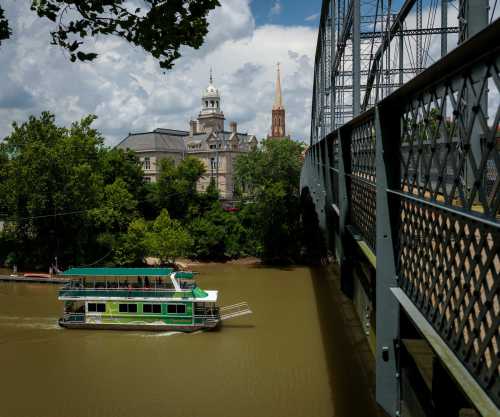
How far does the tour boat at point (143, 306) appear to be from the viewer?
58.5 feet

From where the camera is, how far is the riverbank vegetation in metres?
28.6

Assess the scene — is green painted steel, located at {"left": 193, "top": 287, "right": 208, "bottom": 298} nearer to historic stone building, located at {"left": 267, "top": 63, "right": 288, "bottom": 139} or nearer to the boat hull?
the boat hull

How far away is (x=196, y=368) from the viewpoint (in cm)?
1445

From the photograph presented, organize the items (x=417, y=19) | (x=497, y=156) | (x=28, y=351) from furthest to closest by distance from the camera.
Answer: (x=28, y=351) → (x=417, y=19) → (x=497, y=156)

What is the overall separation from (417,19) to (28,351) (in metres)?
14.6

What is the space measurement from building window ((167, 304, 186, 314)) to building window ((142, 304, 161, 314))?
0.38 metres

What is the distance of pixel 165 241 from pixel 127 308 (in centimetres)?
1104

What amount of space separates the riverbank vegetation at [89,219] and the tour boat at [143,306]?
10.3 meters

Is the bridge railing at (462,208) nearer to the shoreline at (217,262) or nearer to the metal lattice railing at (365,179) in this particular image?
the metal lattice railing at (365,179)

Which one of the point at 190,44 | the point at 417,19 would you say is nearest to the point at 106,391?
the point at 190,44

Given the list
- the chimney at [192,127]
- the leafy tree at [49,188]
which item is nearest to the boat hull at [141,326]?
the leafy tree at [49,188]

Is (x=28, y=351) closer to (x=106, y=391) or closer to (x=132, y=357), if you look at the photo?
(x=132, y=357)

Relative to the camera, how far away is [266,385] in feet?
42.6

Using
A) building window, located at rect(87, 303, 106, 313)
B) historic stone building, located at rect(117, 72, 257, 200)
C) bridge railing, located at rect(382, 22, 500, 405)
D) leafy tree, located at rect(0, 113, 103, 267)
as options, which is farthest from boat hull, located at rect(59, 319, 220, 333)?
historic stone building, located at rect(117, 72, 257, 200)
